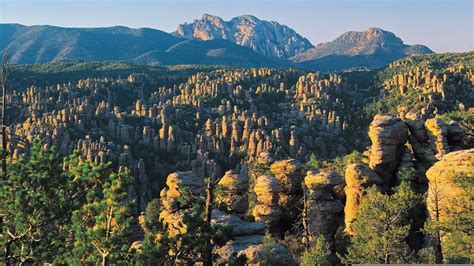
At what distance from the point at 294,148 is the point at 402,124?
71401 millimetres

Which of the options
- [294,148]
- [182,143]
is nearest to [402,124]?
[294,148]

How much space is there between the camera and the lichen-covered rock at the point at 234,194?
44.3 m

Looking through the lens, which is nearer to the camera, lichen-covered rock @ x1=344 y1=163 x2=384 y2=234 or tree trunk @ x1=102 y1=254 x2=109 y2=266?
tree trunk @ x1=102 y1=254 x2=109 y2=266

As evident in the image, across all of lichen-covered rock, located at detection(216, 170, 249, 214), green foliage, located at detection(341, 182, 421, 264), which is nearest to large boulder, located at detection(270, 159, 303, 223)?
lichen-covered rock, located at detection(216, 170, 249, 214)

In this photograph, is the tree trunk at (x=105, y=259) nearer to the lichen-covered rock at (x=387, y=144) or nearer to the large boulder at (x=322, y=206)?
the large boulder at (x=322, y=206)

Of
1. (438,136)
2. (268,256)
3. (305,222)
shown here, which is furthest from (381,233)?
(438,136)

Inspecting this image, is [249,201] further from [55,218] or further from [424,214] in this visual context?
[55,218]

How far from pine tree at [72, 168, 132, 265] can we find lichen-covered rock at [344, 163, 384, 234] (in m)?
22.2

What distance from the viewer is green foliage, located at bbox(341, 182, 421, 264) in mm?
31266

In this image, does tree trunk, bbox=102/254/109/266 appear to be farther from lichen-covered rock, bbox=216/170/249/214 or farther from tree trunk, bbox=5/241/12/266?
lichen-covered rock, bbox=216/170/249/214

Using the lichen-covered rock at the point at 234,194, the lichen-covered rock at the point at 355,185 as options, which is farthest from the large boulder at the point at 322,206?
the lichen-covered rock at the point at 234,194

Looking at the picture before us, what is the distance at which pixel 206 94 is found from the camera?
577 ft

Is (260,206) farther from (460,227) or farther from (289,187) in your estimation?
(460,227)

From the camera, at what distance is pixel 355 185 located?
41.2 meters
